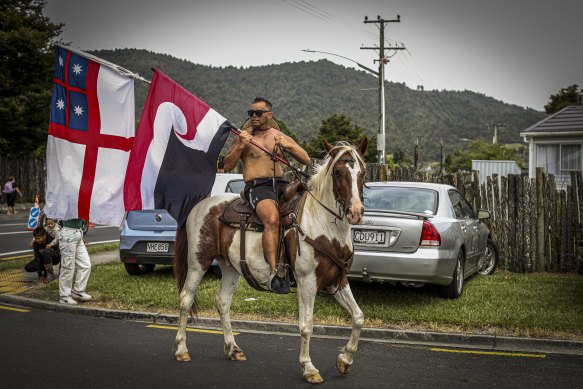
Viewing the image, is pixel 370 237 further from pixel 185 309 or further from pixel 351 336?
pixel 185 309

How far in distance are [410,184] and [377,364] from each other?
4.31 meters

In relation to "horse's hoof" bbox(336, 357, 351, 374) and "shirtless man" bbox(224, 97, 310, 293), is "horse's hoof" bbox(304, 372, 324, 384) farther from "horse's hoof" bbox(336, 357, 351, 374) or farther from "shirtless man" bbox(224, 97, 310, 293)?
"shirtless man" bbox(224, 97, 310, 293)

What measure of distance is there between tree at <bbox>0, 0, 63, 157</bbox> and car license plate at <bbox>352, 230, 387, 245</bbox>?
3398cm

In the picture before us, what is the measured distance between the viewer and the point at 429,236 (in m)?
8.57

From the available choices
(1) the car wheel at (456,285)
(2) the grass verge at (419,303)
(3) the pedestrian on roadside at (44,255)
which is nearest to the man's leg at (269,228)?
→ (2) the grass verge at (419,303)

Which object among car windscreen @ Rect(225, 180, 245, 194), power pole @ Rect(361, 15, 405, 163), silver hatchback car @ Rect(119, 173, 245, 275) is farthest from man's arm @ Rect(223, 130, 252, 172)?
power pole @ Rect(361, 15, 405, 163)

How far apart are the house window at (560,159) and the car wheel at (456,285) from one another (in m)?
21.6

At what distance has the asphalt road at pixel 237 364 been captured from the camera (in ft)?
19.0

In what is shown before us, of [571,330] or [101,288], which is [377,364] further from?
[101,288]

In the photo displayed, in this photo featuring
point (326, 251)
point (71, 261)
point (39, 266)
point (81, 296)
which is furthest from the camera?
point (39, 266)

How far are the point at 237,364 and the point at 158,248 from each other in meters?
5.23

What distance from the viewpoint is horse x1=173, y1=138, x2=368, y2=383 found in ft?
18.5

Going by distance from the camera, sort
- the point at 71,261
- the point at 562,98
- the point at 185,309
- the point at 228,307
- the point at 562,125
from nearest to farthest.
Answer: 1. the point at 185,309
2. the point at 228,307
3. the point at 71,261
4. the point at 562,125
5. the point at 562,98

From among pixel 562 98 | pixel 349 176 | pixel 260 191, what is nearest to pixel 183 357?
pixel 260 191
